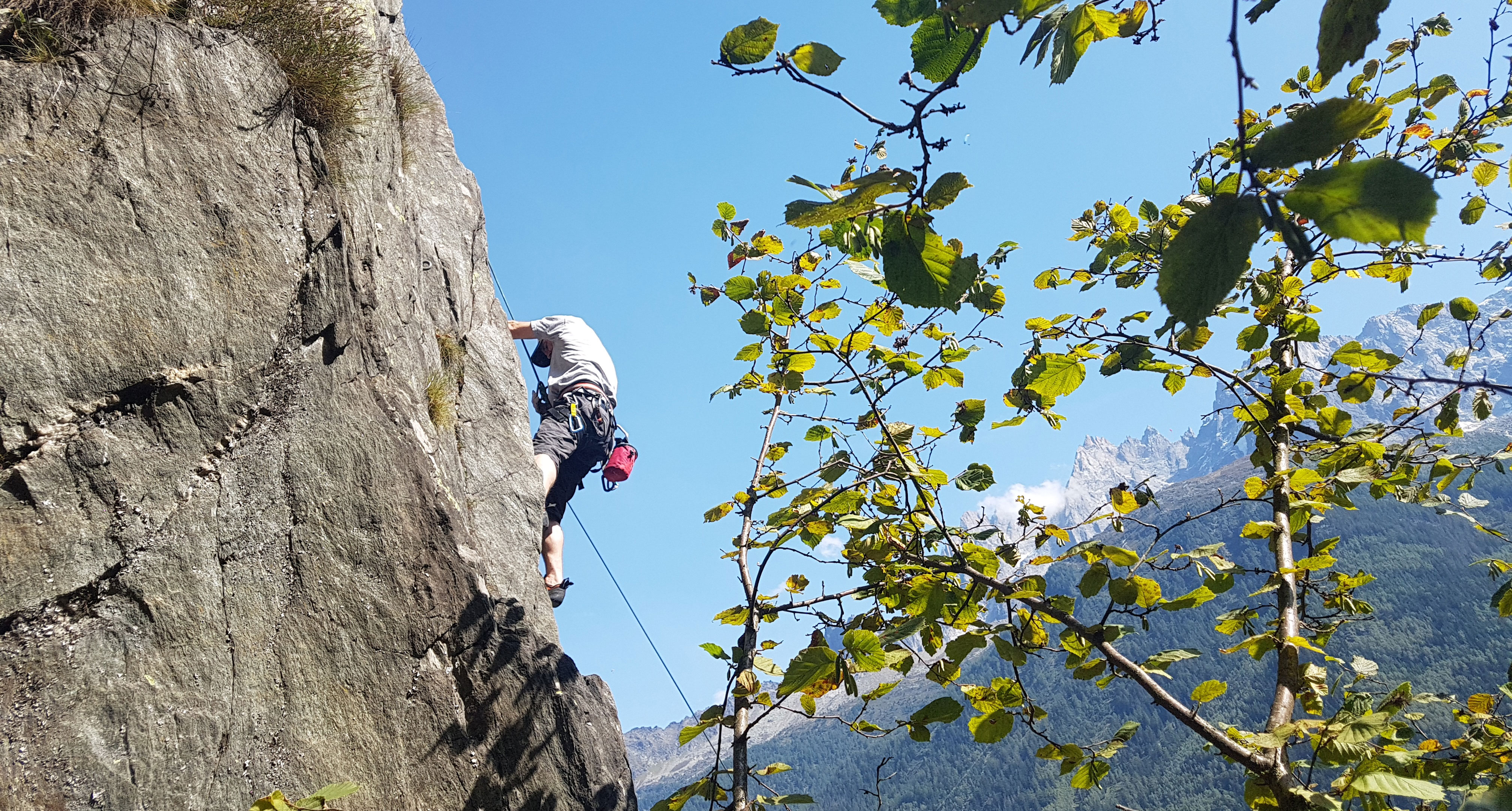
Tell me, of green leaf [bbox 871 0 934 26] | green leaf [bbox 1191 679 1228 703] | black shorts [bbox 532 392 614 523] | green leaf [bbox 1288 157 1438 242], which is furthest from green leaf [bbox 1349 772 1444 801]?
black shorts [bbox 532 392 614 523]

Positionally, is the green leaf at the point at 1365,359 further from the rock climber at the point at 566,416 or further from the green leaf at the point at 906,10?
the rock climber at the point at 566,416

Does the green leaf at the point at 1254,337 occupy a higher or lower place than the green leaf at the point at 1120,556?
higher

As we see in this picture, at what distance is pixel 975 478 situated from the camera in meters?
3.23

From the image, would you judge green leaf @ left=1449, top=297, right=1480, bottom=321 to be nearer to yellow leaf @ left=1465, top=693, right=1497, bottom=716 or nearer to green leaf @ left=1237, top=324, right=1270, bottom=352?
Answer: green leaf @ left=1237, top=324, right=1270, bottom=352

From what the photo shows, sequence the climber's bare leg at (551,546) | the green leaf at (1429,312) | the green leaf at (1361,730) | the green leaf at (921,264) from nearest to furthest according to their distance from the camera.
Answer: the green leaf at (921,264) < the green leaf at (1361,730) < the green leaf at (1429,312) < the climber's bare leg at (551,546)

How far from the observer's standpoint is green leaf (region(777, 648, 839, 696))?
2.33 metres

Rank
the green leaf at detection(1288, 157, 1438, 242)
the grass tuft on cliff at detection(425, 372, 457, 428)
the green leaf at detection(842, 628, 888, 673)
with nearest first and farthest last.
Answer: the green leaf at detection(1288, 157, 1438, 242) → the green leaf at detection(842, 628, 888, 673) → the grass tuft on cliff at detection(425, 372, 457, 428)

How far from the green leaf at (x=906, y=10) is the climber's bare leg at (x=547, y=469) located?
20.1ft

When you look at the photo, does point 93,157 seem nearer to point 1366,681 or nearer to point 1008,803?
point 1366,681

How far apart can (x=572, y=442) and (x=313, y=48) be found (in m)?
4.15

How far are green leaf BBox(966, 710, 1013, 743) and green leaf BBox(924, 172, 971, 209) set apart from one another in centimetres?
188

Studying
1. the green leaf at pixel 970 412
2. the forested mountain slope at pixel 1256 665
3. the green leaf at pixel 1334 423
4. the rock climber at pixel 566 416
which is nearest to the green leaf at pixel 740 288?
the green leaf at pixel 970 412

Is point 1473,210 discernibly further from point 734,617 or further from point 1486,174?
point 734,617

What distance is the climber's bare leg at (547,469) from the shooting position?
22.9ft
